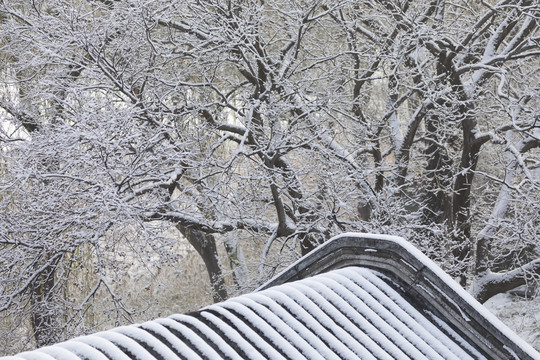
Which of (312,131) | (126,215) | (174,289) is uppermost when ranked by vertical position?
(312,131)

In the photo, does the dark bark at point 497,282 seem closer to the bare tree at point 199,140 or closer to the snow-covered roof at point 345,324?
the bare tree at point 199,140

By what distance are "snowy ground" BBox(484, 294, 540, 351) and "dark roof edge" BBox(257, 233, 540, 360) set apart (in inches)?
275

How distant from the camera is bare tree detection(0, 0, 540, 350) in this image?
32.0 ft

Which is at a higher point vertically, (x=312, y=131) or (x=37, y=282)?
(x=312, y=131)

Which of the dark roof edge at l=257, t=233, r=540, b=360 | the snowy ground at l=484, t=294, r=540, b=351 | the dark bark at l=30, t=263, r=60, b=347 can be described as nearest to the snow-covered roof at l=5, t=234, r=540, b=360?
the dark roof edge at l=257, t=233, r=540, b=360

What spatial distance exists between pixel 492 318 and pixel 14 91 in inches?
437

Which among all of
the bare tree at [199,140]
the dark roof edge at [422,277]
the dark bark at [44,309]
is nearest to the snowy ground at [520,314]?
the bare tree at [199,140]

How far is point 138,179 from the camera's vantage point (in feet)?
34.7

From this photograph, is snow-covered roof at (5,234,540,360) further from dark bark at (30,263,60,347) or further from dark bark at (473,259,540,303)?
dark bark at (473,259,540,303)

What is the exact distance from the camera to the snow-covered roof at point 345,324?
463 cm

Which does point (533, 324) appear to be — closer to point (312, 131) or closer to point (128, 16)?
point (312, 131)

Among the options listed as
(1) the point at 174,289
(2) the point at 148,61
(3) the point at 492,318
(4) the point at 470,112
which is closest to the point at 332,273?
(3) the point at 492,318

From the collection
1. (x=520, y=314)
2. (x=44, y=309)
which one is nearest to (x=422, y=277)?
(x=44, y=309)

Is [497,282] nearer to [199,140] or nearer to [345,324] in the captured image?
[199,140]
